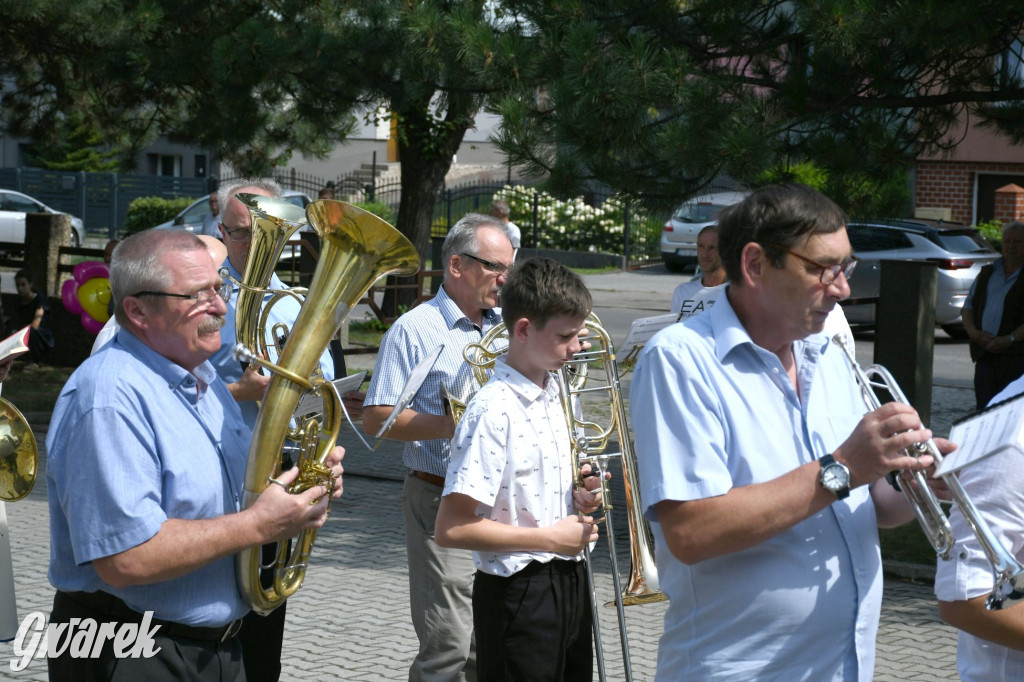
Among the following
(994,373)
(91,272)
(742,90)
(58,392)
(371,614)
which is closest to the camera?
(371,614)

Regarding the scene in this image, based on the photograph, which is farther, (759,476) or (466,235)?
(466,235)

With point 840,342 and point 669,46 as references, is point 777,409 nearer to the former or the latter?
point 840,342

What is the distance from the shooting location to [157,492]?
8.41ft

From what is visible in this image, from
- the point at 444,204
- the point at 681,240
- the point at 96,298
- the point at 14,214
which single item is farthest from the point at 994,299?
the point at 14,214

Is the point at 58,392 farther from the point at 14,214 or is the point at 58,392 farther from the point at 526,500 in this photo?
the point at 14,214

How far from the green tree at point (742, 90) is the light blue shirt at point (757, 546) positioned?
3921 mm

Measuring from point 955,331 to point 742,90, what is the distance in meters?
11.3

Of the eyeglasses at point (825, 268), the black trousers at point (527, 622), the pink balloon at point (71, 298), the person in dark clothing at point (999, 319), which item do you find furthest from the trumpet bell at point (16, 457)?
the pink balloon at point (71, 298)

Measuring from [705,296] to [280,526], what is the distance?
356 centimetres

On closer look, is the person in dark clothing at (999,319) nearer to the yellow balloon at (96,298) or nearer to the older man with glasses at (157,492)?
the older man with glasses at (157,492)

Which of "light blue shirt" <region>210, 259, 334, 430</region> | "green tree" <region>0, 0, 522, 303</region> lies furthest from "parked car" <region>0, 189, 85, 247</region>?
"light blue shirt" <region>210, 259, 334, 430</region>

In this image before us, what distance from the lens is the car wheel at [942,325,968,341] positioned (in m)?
16.5

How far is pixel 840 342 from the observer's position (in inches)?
101

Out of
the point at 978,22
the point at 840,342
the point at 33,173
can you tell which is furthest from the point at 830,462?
the point at 33,173
